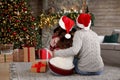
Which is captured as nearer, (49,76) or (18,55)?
(49,76)

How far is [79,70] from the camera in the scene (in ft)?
14.4

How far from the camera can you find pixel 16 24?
21.4 feet

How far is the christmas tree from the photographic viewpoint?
648 cm

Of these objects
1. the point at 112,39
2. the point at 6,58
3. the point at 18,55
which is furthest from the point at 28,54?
the point at 112,39

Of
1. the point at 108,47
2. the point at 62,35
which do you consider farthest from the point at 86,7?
the point at 62,35

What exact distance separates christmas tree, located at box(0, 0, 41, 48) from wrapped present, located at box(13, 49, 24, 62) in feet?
1.48

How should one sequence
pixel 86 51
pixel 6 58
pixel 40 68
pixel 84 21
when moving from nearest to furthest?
pixel 86 51 → pixel 84 21 → pixel 40 68 → pixel 6 58

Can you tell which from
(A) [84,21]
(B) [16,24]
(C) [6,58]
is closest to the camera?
(A) [84,21]

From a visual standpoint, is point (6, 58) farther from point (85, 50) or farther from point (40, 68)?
point (85, 50)

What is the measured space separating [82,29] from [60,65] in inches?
28.1

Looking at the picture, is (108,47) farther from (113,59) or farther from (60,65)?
(60,65)

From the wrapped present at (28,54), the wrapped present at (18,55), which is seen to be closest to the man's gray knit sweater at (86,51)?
the wrapped present at (28,54)

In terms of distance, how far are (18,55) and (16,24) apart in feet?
2.85

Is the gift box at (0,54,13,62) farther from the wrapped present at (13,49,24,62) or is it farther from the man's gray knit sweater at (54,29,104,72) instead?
the man's gray knit sweater at (54,29,104,72)
